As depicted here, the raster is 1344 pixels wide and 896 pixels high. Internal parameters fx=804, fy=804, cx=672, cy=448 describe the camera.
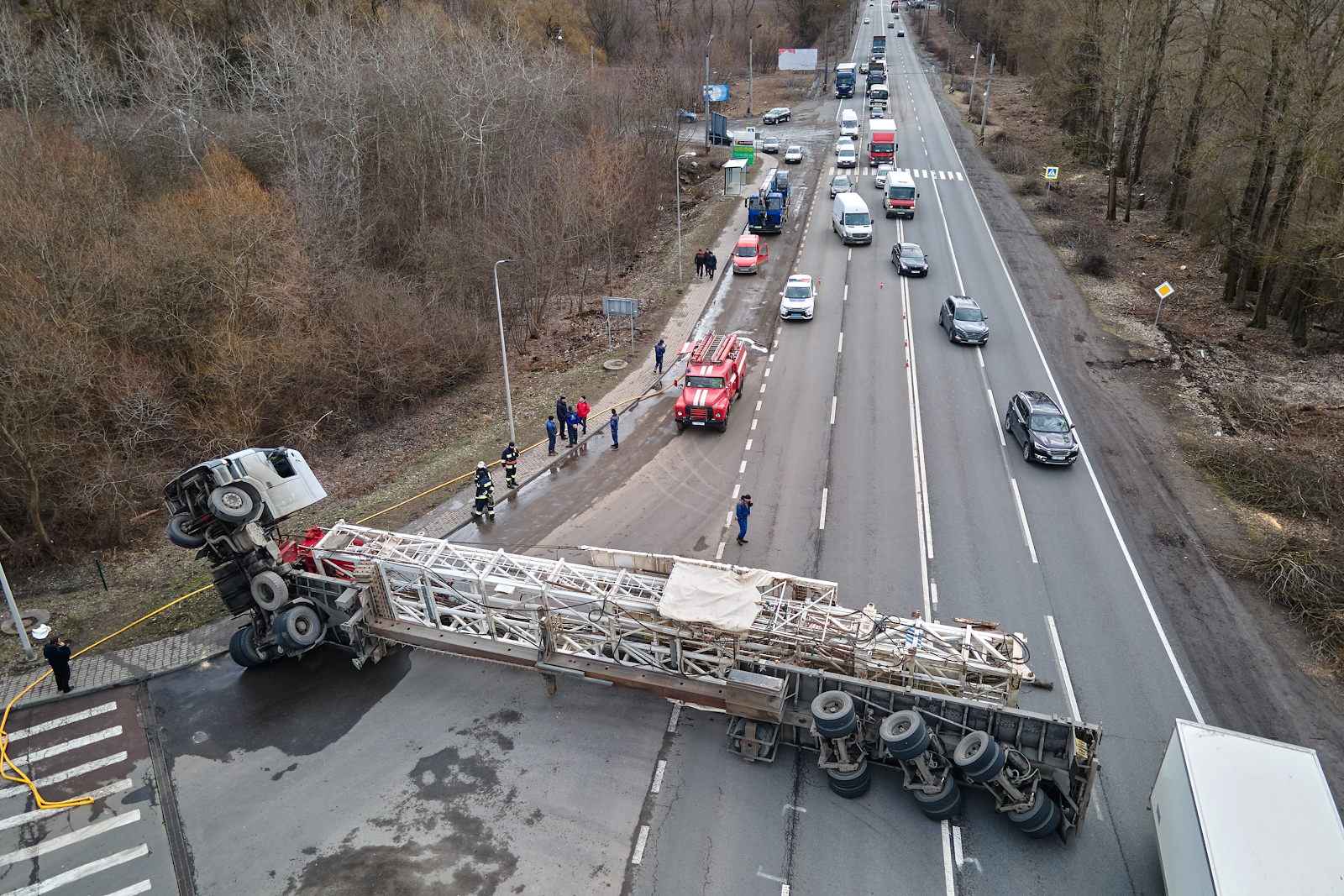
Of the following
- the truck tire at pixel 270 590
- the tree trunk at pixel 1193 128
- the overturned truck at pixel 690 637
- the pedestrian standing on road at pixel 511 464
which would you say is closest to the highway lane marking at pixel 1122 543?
the overturned truck at pixel 690 637

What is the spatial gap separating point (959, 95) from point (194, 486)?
82223 mm

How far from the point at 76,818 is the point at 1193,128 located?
47451mm

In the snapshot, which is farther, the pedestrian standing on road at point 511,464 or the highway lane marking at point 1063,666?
the pedestrian standing on road at point 511,464

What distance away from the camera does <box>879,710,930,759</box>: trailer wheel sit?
496 inches

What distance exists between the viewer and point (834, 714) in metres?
13.2

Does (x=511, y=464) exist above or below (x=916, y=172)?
below

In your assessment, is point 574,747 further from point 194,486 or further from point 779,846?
point 194,486

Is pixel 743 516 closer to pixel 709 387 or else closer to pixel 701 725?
pixel 701 725

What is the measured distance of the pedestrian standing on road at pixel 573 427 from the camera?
85.6 feet

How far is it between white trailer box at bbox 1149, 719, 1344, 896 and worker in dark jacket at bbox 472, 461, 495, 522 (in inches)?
650

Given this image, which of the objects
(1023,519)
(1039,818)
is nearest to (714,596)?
(1039,818)

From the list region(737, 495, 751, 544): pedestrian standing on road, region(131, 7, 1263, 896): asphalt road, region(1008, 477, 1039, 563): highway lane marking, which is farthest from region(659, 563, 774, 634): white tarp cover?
region(1008, 477, 1039, 563): highway lane marking

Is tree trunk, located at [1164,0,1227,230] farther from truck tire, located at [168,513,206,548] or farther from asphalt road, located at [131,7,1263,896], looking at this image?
truck tire, located at [168,513,206,548]

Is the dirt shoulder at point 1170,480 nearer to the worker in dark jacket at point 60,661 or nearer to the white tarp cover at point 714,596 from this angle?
the white tarp cover at point 714,596
